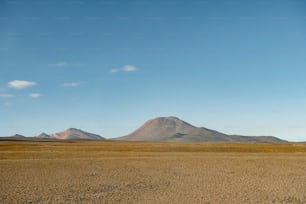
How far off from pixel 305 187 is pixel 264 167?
10578mm

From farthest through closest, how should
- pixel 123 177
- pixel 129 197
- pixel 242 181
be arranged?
1. pixel 123 177
2. pixel 242 181
3. pixel 129 197

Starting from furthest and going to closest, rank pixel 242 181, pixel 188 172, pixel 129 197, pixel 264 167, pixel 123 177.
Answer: pixel 264 167 → pixel 188 172 → pixel 123 177 → pixel 242 181 → pixel 129 197

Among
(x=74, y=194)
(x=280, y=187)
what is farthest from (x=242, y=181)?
(x=74, y=194)

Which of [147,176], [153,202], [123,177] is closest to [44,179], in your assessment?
[123,177]

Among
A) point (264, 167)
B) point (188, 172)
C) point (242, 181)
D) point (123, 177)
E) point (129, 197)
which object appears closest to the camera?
point (129, 197)

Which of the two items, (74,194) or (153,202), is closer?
(153,202)

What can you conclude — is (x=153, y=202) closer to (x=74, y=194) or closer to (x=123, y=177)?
(x=74, y=194)

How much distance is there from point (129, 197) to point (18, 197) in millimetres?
5676

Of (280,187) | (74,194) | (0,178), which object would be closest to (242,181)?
(280,187)

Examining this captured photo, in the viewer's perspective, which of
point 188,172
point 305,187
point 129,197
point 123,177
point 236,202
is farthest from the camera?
point 188,172

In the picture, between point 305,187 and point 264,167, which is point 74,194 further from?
point 264,167

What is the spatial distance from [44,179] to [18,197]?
6404mm

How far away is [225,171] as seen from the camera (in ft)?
102

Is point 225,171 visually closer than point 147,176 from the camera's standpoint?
No
